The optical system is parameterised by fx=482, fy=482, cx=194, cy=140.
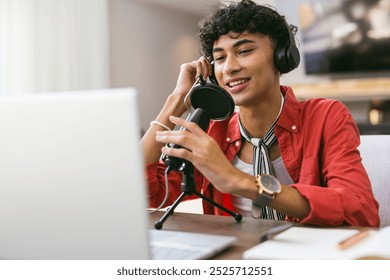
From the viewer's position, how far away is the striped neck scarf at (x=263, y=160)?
48.8 inches

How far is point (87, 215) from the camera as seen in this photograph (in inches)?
24.6

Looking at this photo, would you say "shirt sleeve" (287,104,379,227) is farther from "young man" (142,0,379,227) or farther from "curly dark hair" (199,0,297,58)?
"curly dark hair" (199,0,297,58)

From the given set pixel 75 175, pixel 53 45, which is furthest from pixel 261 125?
pixel 53 45

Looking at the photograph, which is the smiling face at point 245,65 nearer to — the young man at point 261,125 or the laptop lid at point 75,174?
the young man at point 261,125

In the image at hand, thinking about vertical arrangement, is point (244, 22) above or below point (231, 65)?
above

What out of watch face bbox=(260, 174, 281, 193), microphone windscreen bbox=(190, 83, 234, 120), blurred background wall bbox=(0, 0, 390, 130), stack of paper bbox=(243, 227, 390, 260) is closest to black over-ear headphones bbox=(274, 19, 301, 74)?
microphone windscreen bbox=(190, 83, 234, 120)

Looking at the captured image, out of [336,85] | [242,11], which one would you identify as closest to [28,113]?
[242,11]

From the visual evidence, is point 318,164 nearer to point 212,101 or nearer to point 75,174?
point 212,101

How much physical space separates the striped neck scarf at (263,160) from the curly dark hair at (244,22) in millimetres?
225

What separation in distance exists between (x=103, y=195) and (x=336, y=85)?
410cm

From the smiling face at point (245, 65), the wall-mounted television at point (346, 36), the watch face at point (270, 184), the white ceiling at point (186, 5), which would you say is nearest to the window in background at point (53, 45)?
the white ceiling at point (186, 5)

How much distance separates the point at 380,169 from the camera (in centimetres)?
132

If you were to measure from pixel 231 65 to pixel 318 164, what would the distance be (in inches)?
14.1
